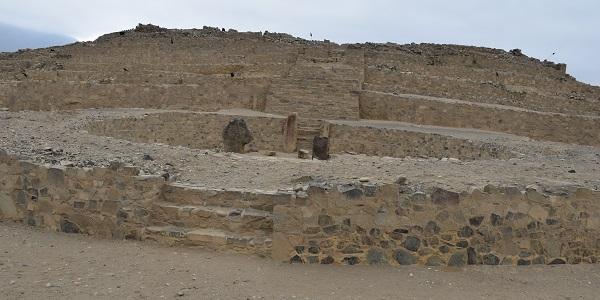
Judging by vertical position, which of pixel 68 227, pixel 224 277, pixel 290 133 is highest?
pixel 290 133

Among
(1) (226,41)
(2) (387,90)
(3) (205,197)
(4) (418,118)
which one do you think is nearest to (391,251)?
(3) (205,197)

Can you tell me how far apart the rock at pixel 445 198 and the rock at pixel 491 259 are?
2.29 feet

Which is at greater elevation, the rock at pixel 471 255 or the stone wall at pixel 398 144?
the stone wall at pixel 398 144

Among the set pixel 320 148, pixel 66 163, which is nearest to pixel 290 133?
pixel 320 148

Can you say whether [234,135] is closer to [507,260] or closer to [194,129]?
[194,129]

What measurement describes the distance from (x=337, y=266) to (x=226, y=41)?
90.8 feet

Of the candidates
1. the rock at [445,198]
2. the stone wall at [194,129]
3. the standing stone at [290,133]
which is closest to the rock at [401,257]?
the rock at [445,198]

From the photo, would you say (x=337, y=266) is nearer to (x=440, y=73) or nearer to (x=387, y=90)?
(x=387, y=90)

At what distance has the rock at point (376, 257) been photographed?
5617mm

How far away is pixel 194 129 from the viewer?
1711cm

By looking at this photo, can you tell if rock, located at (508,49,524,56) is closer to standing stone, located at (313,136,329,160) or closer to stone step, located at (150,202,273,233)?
standing stone, located at (313,136,329,160)

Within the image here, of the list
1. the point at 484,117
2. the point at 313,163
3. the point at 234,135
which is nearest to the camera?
the point at 313,163

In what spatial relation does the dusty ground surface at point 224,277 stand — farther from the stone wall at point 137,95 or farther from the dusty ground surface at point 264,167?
the stone wall at point 137,95

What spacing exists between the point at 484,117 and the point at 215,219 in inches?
594
